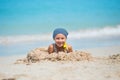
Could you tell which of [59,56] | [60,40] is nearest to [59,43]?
[60,40]

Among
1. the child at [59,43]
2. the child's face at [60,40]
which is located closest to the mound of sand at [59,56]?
the child at [59,43]

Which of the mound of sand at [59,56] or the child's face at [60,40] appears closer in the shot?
the mound of sand at [59,56]

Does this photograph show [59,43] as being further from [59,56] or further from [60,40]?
[59,56]

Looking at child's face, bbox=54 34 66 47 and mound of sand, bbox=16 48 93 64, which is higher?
child's face, bbox=54 34 66 47

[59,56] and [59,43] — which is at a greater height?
[59,43]

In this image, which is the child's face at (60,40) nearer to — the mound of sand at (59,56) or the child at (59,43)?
→ the child at (59,43)

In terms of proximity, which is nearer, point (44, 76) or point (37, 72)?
point (44, 76)

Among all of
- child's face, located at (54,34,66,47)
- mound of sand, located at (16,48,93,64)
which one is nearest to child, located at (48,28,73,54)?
child's face, located at (54,34,66,47)

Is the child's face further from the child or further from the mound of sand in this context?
the mound of sand

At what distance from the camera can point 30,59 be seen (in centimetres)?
757

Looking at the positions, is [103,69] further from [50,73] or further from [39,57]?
[39,57]

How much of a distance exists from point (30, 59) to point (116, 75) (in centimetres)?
368

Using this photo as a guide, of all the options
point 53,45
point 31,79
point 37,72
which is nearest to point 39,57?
point 53,45

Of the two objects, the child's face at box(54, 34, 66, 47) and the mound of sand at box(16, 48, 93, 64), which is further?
the child's face at box(54, 34, 66, 47)
